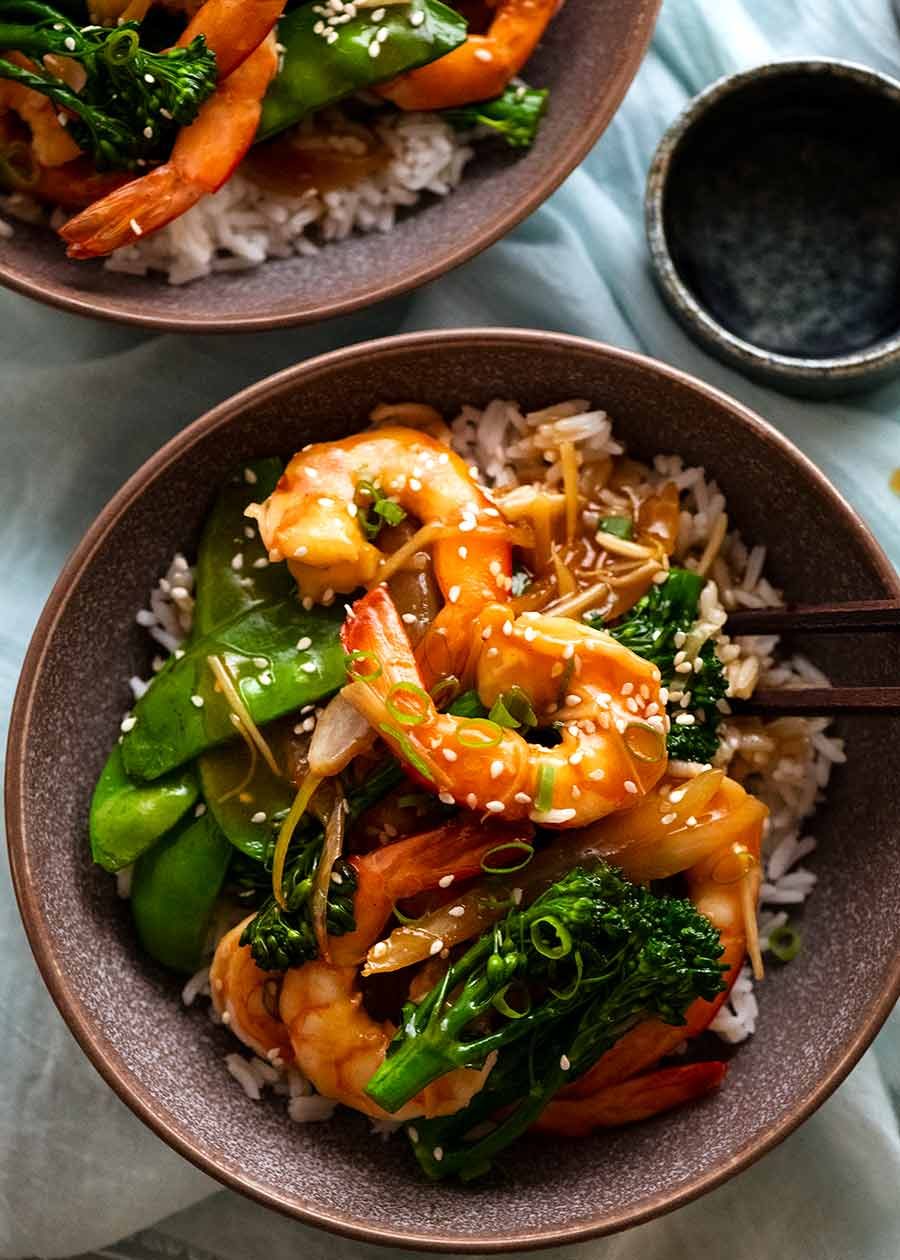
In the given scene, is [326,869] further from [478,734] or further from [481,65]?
[481,65]

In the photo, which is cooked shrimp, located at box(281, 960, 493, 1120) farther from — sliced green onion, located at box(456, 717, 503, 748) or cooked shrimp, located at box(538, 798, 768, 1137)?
sliced green onion, located at box(456, 717, 503, 748)

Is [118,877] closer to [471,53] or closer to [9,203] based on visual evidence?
[9,203]

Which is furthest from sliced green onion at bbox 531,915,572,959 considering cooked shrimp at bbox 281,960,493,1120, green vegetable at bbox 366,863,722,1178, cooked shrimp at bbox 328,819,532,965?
cooked shrimp at bbox 281,960,493,1120

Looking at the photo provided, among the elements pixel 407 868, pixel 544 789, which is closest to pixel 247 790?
pixel 407 868

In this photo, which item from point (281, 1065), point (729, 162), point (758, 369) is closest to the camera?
point (281, 1065)

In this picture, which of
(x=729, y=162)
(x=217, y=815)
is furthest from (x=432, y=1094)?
(x=729, y=162)

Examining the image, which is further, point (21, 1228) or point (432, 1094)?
point (21, 1228)

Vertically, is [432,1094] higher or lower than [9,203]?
lower
